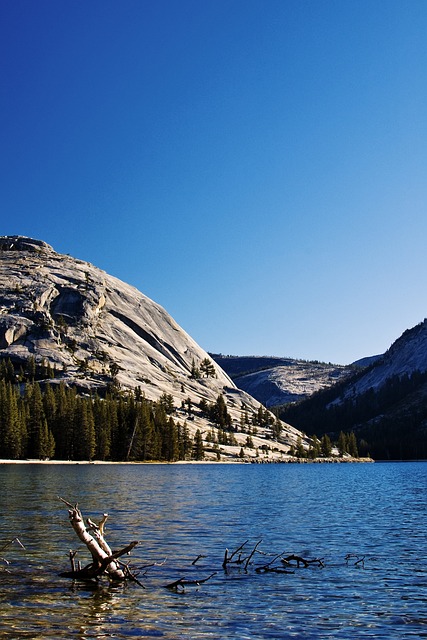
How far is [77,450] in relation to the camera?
15562 centimetres

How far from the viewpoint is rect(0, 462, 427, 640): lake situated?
65.4ft

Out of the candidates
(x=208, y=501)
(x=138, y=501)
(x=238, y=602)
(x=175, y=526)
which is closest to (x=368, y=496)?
(x=208, y=501)

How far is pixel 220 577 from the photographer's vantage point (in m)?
27.4

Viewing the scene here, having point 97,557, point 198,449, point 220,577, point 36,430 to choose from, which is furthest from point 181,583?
point 198,449

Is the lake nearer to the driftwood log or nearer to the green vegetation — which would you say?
the driftwood log

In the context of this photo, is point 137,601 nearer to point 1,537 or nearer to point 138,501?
point 1,537

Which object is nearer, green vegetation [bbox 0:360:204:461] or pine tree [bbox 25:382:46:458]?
green vegetation [bbox 0:360:204:461]

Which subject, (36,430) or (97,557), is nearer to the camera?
(97,557)

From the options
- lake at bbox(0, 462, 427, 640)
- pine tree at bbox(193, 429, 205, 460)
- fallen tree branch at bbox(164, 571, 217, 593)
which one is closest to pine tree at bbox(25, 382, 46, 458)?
pine tree at bbox(193, 429, 205, 460)

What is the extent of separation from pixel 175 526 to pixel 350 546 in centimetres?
1311

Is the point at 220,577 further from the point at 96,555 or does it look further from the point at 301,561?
the point at 96,555

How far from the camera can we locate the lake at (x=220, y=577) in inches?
785

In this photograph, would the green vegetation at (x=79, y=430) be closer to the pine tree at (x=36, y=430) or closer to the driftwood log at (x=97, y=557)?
the pine tree at (x=36, y=430)

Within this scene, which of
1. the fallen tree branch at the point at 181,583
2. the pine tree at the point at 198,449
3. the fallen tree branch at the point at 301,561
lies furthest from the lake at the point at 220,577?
the pine tree at the point at 198,449
